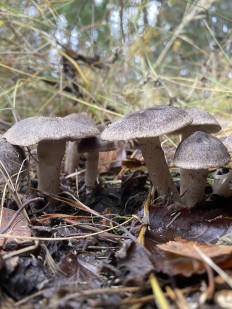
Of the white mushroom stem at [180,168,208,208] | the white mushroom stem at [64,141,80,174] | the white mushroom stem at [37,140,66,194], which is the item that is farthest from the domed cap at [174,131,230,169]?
the white mushroom stem at [64,141,80,174]

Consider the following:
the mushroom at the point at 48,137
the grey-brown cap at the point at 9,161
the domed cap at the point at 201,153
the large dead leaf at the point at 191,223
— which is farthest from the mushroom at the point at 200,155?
the grey-brown cap at the point at 9,161

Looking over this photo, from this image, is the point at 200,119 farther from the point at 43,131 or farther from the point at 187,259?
the point at 187,259

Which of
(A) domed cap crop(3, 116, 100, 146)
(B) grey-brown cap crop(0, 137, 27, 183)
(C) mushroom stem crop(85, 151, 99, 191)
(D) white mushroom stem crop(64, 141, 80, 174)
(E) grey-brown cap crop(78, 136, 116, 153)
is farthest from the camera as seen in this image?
(D) white mushroom stem crop(64, 141, 80, 174)

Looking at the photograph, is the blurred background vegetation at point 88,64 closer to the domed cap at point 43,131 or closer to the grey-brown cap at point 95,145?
the grey-brown cap at point 95,145

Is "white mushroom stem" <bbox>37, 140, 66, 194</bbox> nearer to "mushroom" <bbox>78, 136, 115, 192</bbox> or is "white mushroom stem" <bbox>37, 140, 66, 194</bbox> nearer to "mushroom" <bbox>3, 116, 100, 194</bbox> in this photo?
"mushroom" <bbox>3, 116, 100, 194</bbox>

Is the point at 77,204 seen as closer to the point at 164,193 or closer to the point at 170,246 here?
the point at 164,193

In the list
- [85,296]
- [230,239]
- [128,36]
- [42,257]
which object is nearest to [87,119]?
[42,257]
